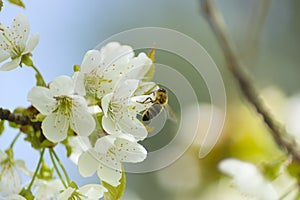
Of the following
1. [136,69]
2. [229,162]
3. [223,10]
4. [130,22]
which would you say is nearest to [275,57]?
[223,10]

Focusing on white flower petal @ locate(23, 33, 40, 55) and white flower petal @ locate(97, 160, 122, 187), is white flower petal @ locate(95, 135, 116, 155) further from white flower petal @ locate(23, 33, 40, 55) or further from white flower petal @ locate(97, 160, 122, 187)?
white flower petal @ locate(23, 33, 40, 55)

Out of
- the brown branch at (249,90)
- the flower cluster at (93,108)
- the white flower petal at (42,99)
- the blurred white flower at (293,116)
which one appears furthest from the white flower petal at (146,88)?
the blurred white flower at (293,116)

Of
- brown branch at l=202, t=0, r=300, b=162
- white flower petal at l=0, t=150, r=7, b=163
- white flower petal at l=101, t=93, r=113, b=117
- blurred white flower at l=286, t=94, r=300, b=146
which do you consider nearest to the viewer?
white flower petal at l=101, t=93, r=113, b=117

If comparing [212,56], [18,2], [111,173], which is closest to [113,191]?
[111,173]

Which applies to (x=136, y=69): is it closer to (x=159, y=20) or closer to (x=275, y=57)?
(x=275, y=57)

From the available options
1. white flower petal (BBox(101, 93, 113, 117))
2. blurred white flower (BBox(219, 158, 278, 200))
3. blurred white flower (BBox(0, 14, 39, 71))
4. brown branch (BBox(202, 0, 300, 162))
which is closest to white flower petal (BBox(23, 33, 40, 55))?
blurred white flower (BBox(0, 14, 39, 71))

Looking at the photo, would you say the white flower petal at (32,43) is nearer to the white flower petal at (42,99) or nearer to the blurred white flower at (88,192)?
the white flower petal at (42,99)

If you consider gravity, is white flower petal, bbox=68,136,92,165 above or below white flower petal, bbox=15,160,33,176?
above
